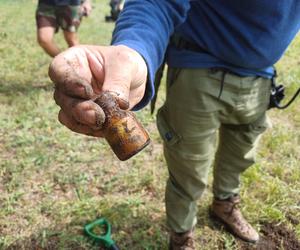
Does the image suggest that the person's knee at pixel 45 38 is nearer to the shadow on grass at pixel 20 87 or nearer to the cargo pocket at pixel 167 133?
the shadow on grass at pixel 20 87

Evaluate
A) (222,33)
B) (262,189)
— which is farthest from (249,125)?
Answer: (262,189)

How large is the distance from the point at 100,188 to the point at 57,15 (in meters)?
2.20

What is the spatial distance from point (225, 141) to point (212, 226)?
596 millimetres

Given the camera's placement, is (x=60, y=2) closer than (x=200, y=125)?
No

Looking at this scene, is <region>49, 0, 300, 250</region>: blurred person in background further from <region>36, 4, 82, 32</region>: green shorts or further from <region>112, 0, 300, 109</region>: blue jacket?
<region>36, 4, 82, 32</region>: green shorts

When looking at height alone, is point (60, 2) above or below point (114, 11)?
above

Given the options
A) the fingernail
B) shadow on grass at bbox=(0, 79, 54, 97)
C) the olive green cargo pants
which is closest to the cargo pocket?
the olive green cargo pants

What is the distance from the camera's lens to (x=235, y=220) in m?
2.47

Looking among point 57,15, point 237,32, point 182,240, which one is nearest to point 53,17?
point 57,15

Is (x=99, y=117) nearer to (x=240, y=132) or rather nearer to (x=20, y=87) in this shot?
(x=240, y=132)

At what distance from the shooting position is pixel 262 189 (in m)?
2.79

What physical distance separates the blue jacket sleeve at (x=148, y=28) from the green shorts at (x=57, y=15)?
3030mm

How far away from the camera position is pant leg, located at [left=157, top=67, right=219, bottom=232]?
182cm

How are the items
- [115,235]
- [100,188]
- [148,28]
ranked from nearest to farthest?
1. [148,28]
2. [115,235]
3. [100,188]
